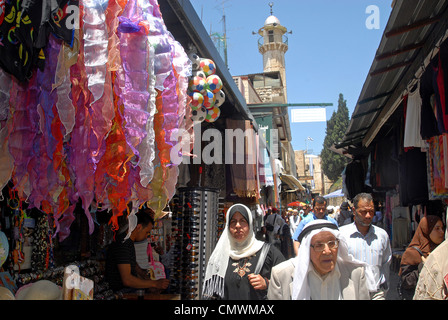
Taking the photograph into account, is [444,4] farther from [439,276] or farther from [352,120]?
[352,120]

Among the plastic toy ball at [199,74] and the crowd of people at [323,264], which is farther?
the plastic toy ball at [199,74]

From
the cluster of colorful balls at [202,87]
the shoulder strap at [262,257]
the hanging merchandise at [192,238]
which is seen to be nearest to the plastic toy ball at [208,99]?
the cluster of colorful balls at [202,87]

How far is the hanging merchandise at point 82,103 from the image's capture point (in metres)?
1.94

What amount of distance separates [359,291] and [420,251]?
65.9 inches

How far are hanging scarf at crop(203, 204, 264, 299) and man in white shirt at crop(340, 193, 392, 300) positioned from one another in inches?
44.6

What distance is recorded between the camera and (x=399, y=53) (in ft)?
13.6

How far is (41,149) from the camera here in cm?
218

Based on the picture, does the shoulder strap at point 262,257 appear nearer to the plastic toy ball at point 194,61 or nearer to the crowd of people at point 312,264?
the crowd of people at point 312,264

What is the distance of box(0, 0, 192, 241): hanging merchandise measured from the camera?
76.2 inches

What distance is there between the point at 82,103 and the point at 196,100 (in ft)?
5.78

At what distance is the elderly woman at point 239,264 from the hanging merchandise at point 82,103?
77 centimetres

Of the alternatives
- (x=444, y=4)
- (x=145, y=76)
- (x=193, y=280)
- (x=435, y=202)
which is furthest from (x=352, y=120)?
(x=145, y=76)

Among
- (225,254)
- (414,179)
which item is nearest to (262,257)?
(225,254)

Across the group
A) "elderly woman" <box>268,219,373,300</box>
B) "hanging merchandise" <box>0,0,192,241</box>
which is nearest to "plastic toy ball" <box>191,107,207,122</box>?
"hanging merchandise" <box>0,0,192,241</box>
